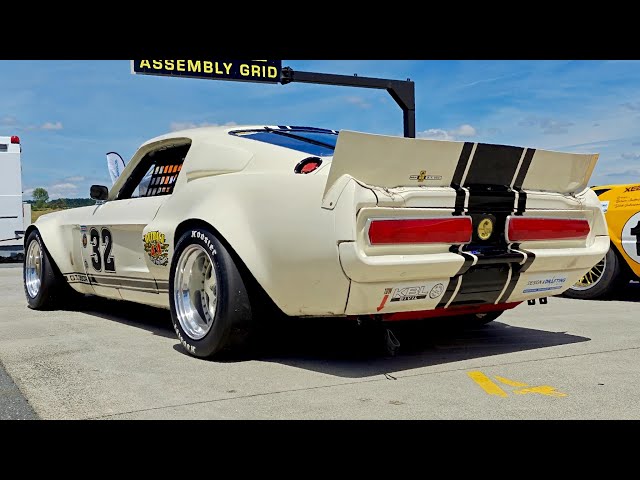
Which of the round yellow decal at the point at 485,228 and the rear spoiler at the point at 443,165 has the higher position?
the rear spoiler at the point at 443,165

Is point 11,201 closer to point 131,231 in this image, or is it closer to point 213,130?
point 131,231

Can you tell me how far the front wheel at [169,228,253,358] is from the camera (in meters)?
3.73

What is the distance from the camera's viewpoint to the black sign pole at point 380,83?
1474cm

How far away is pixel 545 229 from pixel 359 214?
1347mm

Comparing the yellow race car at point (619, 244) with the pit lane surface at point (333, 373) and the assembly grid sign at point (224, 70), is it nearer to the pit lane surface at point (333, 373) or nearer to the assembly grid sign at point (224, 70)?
the pit lane surface at point (333, 373)

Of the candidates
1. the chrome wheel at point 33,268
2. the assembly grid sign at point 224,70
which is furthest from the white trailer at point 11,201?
the chrome wheel at point 33,268

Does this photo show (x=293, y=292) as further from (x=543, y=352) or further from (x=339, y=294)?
(x=543, y=352)

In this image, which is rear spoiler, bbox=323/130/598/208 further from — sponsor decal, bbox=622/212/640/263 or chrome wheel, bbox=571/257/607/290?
chrome wheel, bbox=571/257/607/290

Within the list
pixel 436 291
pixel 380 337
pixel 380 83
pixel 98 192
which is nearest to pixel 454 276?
pixel 436 291

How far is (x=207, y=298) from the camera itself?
4121mm

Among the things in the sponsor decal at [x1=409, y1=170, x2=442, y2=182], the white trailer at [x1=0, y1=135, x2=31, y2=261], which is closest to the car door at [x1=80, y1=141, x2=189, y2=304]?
the sponsor decal at [x1=409, y1=170, x2=442, y2=182]

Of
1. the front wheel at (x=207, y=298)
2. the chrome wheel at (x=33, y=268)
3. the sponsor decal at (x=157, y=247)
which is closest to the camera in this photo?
the front wheel at (x=207, y=298)

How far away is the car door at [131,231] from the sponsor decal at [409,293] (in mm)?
1623

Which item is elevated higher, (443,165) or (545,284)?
(443,165)
